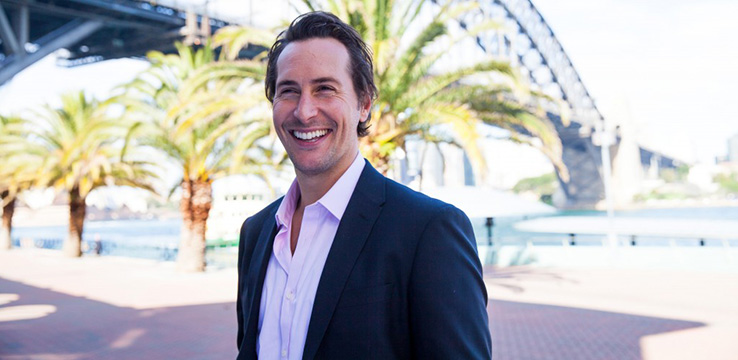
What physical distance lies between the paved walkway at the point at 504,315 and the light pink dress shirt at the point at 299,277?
245 inches

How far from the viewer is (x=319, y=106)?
150cm

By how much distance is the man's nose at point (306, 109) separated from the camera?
149cm

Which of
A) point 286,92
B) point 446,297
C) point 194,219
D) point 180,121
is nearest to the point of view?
point 446,297

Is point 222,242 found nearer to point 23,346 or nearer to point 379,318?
point 23,346

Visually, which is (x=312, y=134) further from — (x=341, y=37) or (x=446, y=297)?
(x=446, y=297)

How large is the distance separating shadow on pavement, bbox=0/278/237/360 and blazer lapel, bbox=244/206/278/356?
20.3ft

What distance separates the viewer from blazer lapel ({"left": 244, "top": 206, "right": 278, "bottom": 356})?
1.59 m

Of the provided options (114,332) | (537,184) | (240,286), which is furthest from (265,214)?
(537,184)

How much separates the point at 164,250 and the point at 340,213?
2342 cm

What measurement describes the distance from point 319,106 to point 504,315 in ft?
29.7

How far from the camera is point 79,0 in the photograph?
25.6m

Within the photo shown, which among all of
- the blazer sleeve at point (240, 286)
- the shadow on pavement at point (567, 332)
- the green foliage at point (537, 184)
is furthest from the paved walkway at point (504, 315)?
the green foliage at point (537, 184)

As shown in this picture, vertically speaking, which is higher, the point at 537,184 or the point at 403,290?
the point at 537,184

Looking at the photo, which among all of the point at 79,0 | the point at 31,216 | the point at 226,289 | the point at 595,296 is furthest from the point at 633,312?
the point at 31,216
